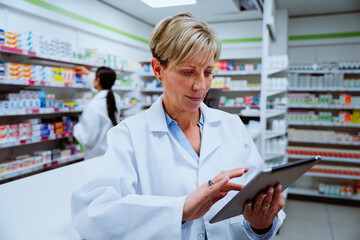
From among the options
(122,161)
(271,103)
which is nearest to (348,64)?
(271,103)

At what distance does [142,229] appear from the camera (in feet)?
3.30

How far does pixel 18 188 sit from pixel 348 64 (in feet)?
19.8

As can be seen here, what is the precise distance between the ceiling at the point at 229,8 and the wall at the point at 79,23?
0.34 meters

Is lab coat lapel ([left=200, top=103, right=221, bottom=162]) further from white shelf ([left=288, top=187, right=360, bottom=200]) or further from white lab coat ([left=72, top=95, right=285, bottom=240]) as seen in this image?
white shelf ([left=288, top=187, right=360, bottom=200])

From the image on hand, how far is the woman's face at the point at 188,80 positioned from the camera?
3.82ft

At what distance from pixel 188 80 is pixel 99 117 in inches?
93.7

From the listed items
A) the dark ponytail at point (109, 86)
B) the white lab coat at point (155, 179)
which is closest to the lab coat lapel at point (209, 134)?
the white lab coat at point (155, 179)

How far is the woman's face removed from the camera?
3.82 ft

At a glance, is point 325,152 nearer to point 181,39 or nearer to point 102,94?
point 102,94

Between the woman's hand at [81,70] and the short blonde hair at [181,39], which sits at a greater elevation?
the woman's hand at [81,70]

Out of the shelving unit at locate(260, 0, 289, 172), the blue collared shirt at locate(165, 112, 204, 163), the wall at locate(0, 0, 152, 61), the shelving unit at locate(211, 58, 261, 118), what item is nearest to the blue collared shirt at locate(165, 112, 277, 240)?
the blue collared shirt at locate(165, 112, 204, 163)

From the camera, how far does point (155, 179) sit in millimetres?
1168

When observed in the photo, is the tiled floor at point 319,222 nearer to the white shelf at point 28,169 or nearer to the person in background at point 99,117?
the person in background at point 99,117

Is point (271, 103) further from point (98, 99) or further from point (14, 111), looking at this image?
point (14, 111)
